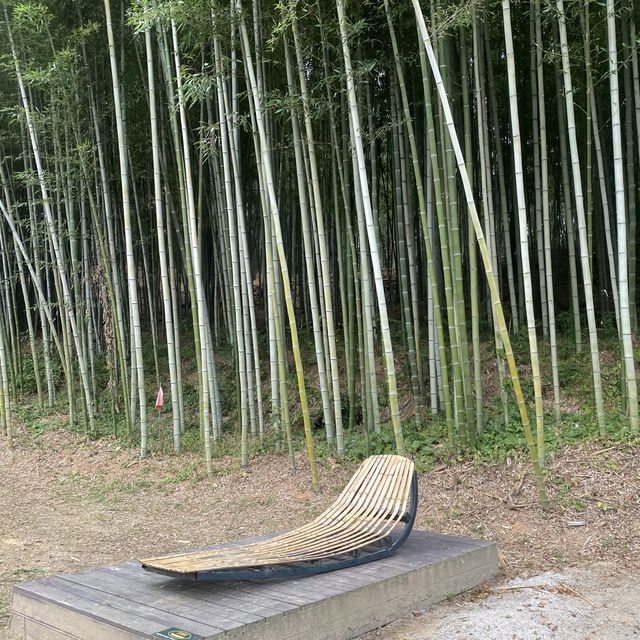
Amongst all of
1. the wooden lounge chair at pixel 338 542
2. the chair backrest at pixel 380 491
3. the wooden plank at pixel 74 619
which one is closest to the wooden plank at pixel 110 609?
the wooden plank at pixel 74 619

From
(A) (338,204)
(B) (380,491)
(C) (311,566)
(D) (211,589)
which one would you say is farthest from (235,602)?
(A) (338,204)

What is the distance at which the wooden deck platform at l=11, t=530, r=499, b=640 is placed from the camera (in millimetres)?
2068

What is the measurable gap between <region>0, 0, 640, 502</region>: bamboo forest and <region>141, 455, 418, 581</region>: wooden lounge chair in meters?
0.71

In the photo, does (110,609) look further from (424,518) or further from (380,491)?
(424,518)

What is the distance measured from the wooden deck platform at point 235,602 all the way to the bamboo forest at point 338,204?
1.09 m

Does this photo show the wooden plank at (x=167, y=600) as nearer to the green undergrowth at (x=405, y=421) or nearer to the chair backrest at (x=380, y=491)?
the chair backrest at (x=380, y=491)

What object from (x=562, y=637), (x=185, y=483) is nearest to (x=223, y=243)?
(x=185, y=483)

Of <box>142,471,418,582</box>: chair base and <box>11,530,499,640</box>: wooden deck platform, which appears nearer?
<box>11,530,499,640</box>: wooden deck platform

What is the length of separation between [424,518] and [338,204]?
2792 mm

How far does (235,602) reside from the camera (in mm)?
2232

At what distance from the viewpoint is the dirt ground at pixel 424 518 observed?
2621mm

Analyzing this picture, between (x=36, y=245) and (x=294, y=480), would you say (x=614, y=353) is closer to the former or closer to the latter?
(x=294, y=480)

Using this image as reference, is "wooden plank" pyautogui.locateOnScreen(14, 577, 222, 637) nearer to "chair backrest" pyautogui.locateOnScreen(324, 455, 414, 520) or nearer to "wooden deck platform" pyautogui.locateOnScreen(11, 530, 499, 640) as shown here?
"wooden deck platform" pyautogui.locateOnScreen(11, 530, 499, 640)

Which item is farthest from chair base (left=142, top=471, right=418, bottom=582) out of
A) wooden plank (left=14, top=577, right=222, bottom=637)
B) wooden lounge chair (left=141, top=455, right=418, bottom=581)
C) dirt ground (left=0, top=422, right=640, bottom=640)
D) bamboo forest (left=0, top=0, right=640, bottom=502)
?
bamboo forest (left=0, top=0, right=640, bottom=502)
